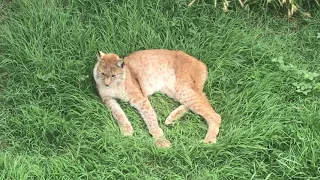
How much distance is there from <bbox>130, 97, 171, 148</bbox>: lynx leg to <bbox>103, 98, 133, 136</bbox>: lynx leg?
170mm

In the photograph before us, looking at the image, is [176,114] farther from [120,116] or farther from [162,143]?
[120,116]

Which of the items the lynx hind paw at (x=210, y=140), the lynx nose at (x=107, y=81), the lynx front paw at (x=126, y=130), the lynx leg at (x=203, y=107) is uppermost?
Result: the lynx nose at (x=107, y=81)

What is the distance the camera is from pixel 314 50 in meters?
6.13

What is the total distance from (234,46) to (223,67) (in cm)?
31


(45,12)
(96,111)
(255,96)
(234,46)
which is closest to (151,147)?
(96,111)

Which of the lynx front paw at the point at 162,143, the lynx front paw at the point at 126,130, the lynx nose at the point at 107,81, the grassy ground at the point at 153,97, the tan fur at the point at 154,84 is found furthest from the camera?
the lynx nose at the point at 107,81

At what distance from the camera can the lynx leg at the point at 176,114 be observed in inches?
210

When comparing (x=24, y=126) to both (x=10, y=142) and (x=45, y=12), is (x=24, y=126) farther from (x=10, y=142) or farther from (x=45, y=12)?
(x=45, y=12)

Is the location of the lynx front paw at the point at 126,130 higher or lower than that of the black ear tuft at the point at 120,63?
lower

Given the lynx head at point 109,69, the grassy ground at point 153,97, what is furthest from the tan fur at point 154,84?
the grassy ground at point 153,97

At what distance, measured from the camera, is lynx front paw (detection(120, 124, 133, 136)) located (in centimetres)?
515

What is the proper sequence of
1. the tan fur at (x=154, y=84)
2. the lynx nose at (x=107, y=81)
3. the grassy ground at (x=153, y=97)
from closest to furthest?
1. the grassy ground at (x=153, y=97)
2. the tan fur at (x=154, y=84)
3. the lynx nose at (x=107, y=81)

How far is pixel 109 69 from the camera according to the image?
5.41 meters

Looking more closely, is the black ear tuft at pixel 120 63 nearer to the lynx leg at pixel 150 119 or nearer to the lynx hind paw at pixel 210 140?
the lynx leg at pixel 150 119
